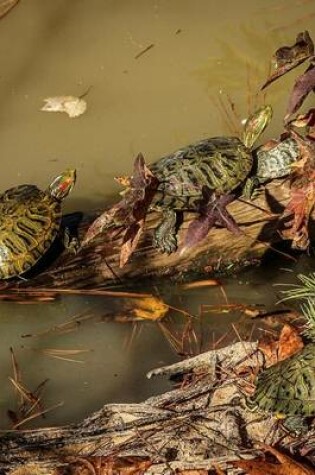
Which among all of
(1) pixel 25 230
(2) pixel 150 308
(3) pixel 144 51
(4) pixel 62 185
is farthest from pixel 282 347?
(3) pixel 144 51

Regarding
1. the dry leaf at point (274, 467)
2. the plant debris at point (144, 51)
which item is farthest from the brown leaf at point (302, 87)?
the plant debris at point (144, 51)

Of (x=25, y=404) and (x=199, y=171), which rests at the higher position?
(x=199, y=171)

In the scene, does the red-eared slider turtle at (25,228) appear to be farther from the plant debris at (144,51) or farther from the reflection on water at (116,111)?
the plant debris at (144,51)

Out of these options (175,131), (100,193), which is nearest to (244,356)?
(100,193)

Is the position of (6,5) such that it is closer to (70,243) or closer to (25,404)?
(70,243)

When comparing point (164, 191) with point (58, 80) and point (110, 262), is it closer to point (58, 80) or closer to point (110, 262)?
point (110, 262)

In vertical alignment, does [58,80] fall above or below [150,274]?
above
